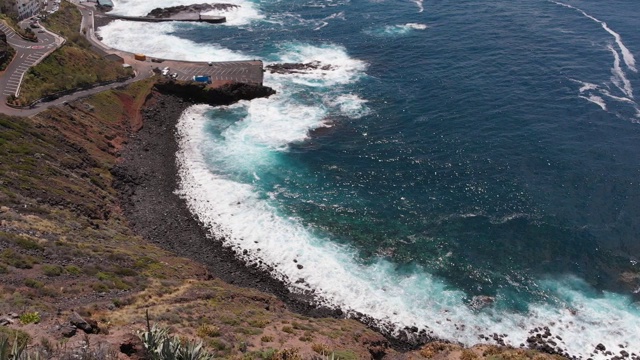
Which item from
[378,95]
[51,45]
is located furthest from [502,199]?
[51,45]

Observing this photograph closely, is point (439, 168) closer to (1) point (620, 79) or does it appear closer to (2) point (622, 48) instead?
(1) point (620, 79)

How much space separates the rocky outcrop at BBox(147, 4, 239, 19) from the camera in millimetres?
157250

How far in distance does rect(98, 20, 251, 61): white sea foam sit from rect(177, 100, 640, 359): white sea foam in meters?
55.5

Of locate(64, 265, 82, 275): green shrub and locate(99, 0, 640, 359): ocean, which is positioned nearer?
locate(64, 265, 82, 275): green shrub

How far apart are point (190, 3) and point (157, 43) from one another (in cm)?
4047

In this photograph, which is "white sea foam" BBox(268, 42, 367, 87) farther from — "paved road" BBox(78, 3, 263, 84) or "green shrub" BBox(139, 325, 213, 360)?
"green shrub" BBox(139, 325, 213, 360)

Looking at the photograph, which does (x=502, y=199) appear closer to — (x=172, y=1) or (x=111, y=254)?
(x=111, y=254)

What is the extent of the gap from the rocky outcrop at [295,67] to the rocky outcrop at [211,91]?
1140 centimetres

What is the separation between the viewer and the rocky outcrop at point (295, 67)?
124 meters

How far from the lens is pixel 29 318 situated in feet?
132

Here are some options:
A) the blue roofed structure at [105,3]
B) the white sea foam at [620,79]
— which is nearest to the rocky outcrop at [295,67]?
the white sea foam at [620,79]

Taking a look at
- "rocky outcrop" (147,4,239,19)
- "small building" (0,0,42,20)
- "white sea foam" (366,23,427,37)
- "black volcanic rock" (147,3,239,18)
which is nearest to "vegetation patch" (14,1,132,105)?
"small building" (0,0,42,20)

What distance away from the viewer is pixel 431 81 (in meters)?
120

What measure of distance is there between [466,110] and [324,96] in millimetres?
32451
